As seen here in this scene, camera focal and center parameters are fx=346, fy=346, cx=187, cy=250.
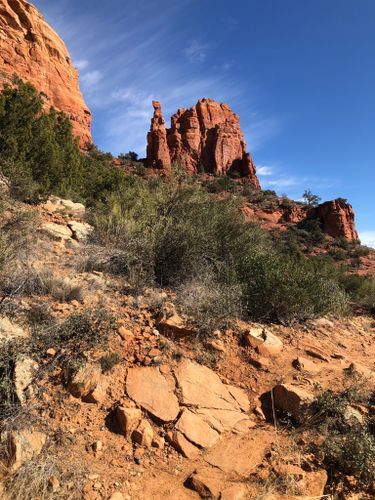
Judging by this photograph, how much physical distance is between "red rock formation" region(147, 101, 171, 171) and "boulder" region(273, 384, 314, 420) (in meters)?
52.0

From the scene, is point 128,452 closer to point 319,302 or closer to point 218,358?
point 218,358

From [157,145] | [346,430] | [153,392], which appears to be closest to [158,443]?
[153,392]

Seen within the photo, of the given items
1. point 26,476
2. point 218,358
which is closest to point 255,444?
point 218,358

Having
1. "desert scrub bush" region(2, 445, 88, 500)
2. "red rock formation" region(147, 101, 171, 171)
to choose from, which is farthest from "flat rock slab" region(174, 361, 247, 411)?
"red rock formation" region(147, 101, 171, 171)

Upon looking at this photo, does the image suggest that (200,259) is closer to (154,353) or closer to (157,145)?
(154,353)

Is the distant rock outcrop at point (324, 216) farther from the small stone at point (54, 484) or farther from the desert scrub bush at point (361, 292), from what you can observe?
the small stone at point (54, 484)

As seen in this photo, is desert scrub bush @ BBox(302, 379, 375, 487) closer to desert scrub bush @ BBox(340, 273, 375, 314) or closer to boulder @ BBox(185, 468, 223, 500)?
boulder @ BBox(185, 468, 223, 500)

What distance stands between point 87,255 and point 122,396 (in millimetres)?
2976

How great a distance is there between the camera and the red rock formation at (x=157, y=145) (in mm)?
54731

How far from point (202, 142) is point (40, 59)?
27880mm

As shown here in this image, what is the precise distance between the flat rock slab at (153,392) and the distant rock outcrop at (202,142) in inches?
2076

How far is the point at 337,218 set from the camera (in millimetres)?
44469

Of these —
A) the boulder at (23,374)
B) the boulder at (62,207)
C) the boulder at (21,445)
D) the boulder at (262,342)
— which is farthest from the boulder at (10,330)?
the boulder at (62,207)

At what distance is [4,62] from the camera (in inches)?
1523
